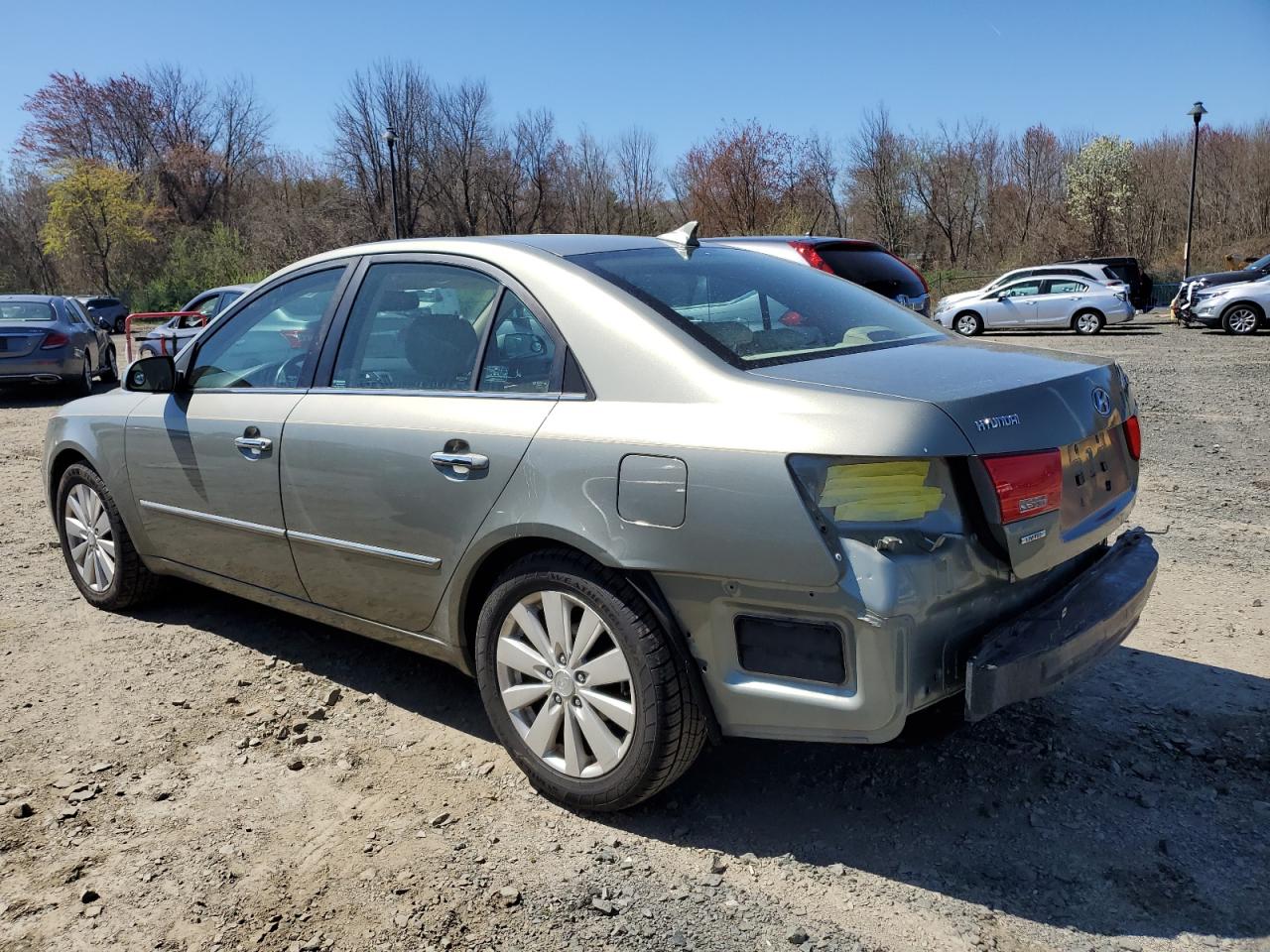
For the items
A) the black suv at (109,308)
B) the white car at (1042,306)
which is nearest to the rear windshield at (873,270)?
the white car at (1042,306)

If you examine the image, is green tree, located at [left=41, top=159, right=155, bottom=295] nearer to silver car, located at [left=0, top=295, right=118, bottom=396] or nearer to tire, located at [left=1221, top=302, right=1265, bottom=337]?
silver car, located at [left=0, top=295, right=118, bottom=396]

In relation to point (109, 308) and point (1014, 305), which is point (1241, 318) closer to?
point (1014, 305)

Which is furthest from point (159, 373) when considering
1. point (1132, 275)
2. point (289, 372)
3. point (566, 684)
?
point (1132, 275)

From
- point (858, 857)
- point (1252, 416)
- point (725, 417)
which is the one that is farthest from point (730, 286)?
point (1252, 416)

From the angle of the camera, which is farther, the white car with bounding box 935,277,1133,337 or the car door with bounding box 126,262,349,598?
the white car with bounding box 935,277,1133,337

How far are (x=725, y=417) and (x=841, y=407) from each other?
0.96 ft

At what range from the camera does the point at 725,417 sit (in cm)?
253

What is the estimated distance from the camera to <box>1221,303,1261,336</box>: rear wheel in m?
20.8

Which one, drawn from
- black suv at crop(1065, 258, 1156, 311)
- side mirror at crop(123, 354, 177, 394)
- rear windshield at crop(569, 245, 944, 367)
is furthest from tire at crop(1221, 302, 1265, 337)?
side mirror at crop(123, 354, 177, 394)

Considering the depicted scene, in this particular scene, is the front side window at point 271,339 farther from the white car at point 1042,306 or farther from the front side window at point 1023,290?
the front side window at point 1023,290

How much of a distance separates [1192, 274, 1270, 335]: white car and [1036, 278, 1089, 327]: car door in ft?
9.15

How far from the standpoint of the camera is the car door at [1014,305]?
79.9 feet

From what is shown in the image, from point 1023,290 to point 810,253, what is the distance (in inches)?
693

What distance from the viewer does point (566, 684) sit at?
2.91m
